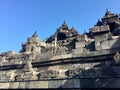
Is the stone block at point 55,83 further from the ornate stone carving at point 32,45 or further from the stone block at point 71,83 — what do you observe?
the ornate stone carving at point 32,45

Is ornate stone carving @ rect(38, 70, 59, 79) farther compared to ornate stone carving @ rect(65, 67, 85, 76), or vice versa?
ornate stone carving @ rect(38, 70, 59, 79)

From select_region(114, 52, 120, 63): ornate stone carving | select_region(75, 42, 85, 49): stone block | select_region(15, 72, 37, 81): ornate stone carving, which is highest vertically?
select_region(75, 42, 85, 49): stone block

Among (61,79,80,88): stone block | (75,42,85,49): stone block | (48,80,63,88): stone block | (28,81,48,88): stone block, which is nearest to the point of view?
(61,79,80,88): stone block

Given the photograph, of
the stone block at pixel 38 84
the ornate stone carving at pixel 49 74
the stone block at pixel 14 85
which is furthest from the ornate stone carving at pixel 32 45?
the stone block at pixel 38 84

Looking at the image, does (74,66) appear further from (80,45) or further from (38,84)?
(38,84)

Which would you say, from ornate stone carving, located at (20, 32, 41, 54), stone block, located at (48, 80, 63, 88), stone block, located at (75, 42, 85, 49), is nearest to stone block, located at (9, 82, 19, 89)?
stone block, located at (48, 80, 63, 88)

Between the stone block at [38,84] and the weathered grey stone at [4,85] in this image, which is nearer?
the stone block at [38,84]

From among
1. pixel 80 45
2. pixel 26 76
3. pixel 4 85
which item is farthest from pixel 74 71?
pixel 4 85

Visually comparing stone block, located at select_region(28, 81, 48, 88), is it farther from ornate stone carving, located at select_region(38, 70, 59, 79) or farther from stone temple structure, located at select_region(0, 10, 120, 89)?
ornate stone carving, located at select_region(38, 70, 59, 79)

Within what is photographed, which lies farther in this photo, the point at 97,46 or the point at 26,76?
the point at 26,76

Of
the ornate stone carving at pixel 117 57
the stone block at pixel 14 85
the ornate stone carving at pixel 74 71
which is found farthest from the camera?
the stone block at pixel 14 85

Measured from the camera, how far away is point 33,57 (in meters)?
14.6

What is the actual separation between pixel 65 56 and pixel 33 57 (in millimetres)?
3135

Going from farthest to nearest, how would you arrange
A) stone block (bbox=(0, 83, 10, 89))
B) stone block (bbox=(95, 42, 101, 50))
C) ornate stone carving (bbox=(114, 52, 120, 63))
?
stone block (bbox=(0, 83, 10, 89))
stone block (bbox=(95, 42, 101, 50))
ornate stone carving (bbox=(114, 52, 120, 63))
